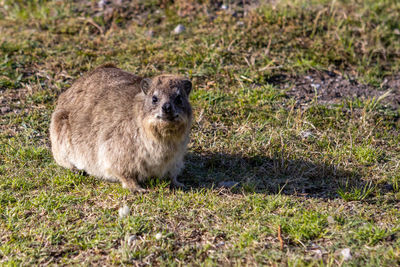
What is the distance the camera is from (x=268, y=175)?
536 cm

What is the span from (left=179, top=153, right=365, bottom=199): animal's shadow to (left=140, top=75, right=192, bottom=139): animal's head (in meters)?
0.71

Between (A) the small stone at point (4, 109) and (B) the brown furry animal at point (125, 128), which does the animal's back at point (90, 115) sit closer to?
(B) the brown furry animal at point (125, 128)

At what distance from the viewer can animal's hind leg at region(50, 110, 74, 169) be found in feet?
17.5

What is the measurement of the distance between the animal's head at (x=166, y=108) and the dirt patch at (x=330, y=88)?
7.77 feet

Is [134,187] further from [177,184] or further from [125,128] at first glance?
[125,128]

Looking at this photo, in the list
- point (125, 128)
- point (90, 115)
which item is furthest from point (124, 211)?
point (90, 115)

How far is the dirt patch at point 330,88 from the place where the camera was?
6742 mm

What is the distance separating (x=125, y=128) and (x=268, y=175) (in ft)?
5.40

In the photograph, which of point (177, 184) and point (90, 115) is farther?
point (90, 115)

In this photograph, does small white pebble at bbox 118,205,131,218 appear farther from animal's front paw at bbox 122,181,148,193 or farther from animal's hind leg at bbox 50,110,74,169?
animal's hind leg at bbox 50,110,74,169

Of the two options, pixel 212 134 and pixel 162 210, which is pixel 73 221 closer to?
pixel 162 210

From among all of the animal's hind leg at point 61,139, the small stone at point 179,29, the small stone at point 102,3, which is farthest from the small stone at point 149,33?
the animal's hind leg at point 61,139

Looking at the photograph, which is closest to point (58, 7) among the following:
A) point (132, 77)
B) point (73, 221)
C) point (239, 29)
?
point (239, 29)

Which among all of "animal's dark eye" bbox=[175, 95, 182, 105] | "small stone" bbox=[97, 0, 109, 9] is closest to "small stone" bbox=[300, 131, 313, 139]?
"animal's dark eye" bbox=[175, 95, 182, 105]
